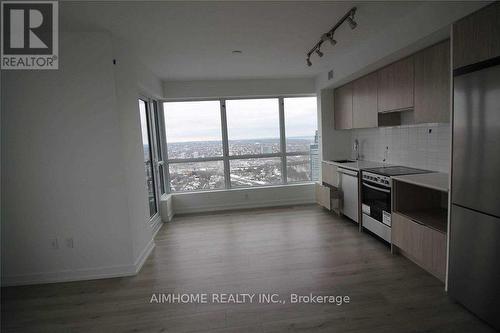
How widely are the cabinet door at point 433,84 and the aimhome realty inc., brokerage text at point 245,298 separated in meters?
2.07

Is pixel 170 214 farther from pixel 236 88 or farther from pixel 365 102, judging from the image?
pixel 365 102

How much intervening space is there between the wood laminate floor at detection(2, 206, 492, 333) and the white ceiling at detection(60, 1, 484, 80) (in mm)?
2381

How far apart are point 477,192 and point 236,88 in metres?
4.16

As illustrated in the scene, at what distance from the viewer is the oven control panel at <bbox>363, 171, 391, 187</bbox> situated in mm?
3105

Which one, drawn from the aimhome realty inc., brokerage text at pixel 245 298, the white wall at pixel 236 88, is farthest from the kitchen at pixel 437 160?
the aimhome realty inc., brokerage text at pixel 245 298

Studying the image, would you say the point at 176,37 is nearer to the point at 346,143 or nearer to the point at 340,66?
the point at 340,66

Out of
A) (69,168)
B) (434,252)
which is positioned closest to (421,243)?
(434,252)

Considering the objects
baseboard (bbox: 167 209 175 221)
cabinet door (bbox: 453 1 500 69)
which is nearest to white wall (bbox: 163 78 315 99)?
baseboard (bbox: 167 209 175 221)

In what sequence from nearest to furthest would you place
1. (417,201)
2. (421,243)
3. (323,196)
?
(421,243), (417,201), (323,196)

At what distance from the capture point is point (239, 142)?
5.48 metres

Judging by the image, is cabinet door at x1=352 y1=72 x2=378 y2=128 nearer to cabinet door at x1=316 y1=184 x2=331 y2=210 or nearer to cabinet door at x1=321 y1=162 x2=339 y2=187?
cabinet door at x1=321 y1=162 x2=339 y2=187

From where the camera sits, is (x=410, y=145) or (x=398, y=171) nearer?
(x=398, y=171)

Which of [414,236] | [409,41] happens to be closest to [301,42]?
[409,41]

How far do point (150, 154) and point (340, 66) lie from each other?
11.4ft
